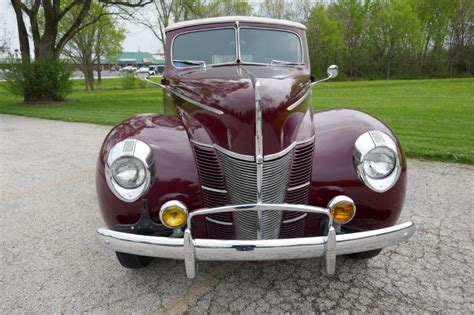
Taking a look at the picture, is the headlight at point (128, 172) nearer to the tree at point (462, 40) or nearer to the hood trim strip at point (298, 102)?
the hood trim strip at point (298, 102)

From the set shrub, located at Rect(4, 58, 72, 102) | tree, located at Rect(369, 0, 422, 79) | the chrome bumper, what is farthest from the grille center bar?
tree, located at Rect(369, 0, 422, 79)

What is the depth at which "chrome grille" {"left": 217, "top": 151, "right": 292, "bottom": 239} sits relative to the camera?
2.16 metres

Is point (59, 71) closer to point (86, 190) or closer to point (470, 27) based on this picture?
point (86, 190)

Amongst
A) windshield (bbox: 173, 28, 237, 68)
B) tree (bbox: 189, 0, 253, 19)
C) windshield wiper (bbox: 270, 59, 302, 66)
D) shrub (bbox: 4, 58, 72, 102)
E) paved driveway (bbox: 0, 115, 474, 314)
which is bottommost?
paved driveway (bbox: 0, 115, 474, 314)

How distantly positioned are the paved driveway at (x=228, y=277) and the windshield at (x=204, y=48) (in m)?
1.95

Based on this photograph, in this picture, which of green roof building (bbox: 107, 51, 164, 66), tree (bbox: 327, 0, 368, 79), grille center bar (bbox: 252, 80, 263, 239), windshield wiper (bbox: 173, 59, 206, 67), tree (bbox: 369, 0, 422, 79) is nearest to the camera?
grille center bar (bbox: 252, 80, 263, 239)

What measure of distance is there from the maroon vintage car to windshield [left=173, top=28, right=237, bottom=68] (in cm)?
99

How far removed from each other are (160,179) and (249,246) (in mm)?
721

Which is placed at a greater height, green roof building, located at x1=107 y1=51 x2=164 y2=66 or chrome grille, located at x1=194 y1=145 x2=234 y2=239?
green roof building, located at x1=107 y1=51 x2=164 y2=66

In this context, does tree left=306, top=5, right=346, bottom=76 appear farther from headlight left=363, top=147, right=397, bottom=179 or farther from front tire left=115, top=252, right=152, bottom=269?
front tire left=115, top=252, right=152, bottom=269

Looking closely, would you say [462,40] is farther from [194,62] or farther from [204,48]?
[194,62]

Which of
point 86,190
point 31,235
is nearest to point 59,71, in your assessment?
point 86,190

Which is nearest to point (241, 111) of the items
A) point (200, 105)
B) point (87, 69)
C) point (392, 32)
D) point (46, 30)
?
point (200, 105)

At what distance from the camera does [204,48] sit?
11.4ft
